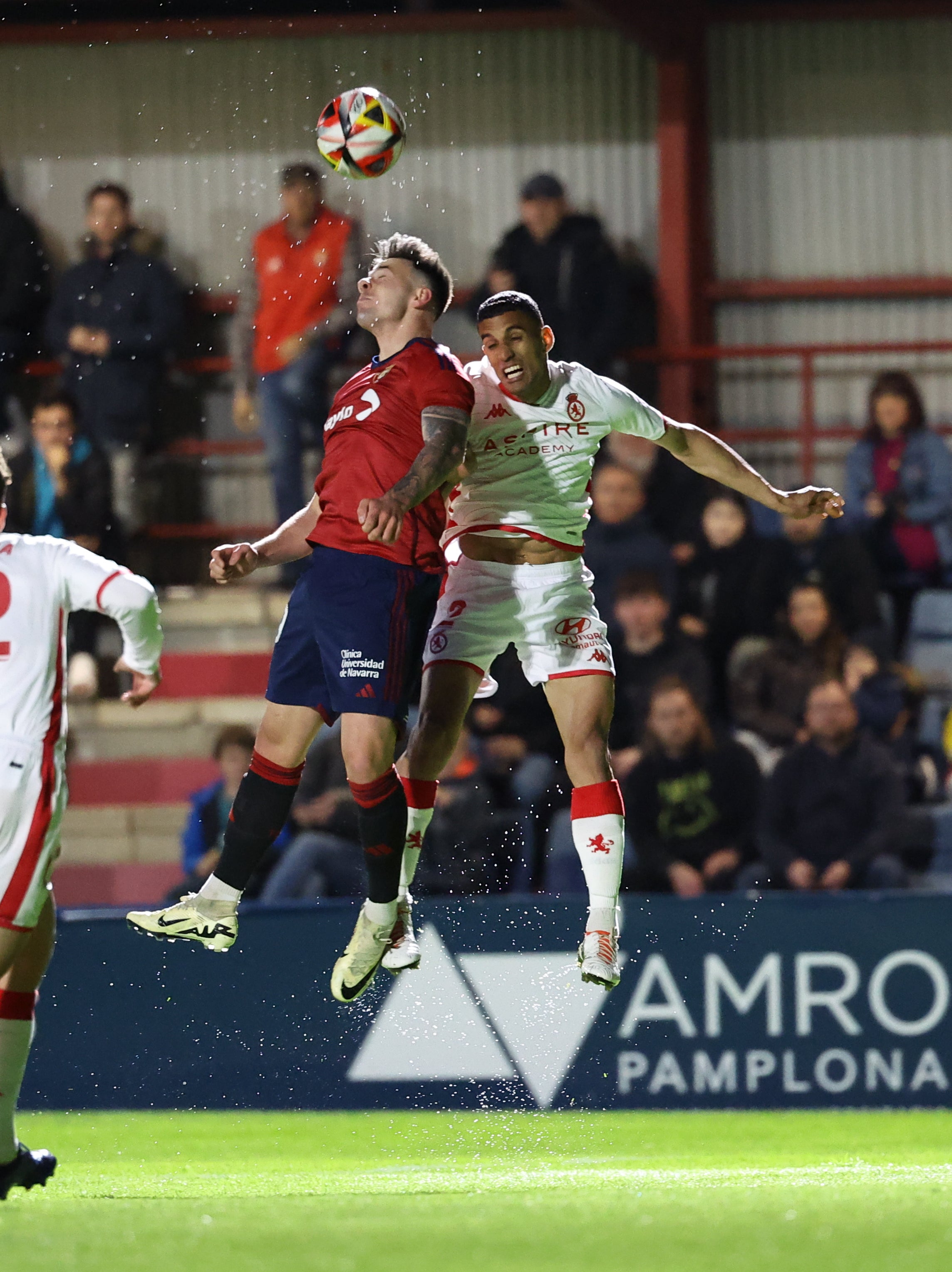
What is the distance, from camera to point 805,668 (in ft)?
34.5

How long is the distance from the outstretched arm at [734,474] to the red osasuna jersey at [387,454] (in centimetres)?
80

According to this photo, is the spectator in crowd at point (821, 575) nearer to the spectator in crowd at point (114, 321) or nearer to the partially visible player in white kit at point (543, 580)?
the spectator in crowd at point (114, 321)

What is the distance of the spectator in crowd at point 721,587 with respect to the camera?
1061cm

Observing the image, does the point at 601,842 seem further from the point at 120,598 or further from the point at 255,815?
the point at 120,598

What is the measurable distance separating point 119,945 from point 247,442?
399 cm

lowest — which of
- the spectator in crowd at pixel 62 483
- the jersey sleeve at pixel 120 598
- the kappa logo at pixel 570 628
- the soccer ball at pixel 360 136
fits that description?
the kappa logo at pixel 570 628

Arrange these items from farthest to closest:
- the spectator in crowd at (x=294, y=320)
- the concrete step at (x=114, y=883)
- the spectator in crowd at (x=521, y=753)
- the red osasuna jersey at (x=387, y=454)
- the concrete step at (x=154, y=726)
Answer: the concrete step at (x=154, y=726) < the concrete step at (x=114, y=883) < the spectator in crowd at (x=521, y=753) < the spectator in crowd at (x=294, y=320) < the red osasuna jersey at (x=387, y=454)

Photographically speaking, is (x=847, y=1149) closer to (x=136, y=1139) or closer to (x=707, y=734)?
(x=707, y=734)

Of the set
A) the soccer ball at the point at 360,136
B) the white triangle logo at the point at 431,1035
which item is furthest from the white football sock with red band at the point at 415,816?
the white triangle logo at the point at 431,1035

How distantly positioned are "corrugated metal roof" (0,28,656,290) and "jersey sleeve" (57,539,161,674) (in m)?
3.97

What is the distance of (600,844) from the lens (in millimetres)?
6875

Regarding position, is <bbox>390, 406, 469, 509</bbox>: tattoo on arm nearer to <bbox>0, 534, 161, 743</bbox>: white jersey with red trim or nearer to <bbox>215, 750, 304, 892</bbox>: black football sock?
<bbox>0, 534, 161, 743</bbox>: white jersey with red trim

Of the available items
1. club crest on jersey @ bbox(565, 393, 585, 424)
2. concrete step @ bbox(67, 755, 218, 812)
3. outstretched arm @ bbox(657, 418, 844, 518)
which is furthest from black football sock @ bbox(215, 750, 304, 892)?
concrete step @ bbox(67, 755, 218, 812)

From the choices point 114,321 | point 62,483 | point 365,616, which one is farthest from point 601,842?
point 114,321
